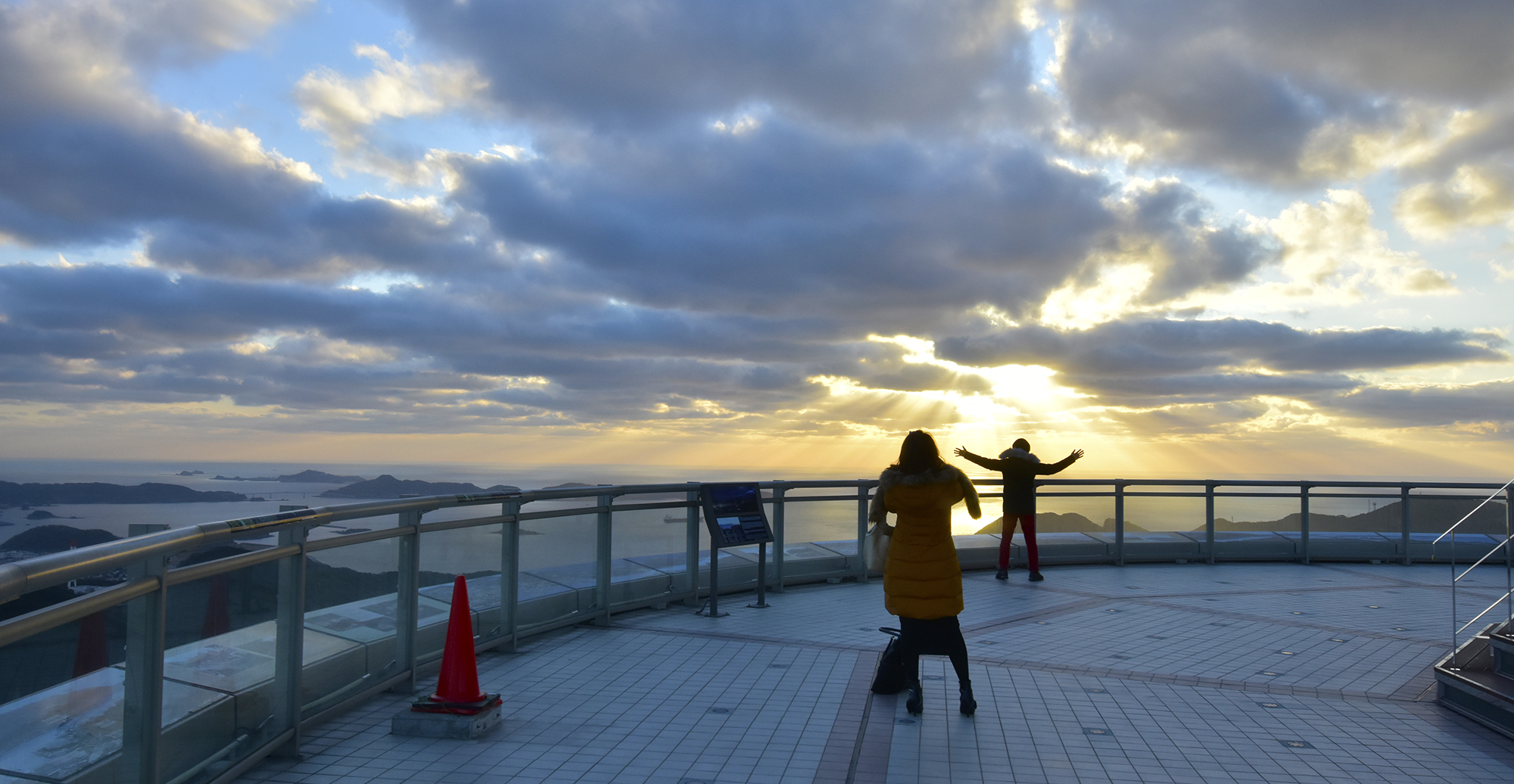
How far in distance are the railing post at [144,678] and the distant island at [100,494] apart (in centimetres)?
3950

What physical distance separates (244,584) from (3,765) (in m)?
1.70

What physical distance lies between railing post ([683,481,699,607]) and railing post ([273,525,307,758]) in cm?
493

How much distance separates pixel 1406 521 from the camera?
14.9 metres

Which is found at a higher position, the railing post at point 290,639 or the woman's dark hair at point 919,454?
the woman's dark hair at point 919,454

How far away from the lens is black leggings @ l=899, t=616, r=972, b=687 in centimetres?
563

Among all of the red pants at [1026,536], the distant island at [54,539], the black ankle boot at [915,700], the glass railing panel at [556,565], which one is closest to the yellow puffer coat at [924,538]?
the black ankle boot at [915,700]

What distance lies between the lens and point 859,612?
9.47 meters

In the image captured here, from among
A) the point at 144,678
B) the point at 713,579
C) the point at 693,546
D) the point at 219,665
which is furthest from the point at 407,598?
the point at 693,546

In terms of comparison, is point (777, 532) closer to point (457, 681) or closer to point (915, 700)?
point (915, 700)

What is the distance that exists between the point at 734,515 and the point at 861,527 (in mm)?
3066

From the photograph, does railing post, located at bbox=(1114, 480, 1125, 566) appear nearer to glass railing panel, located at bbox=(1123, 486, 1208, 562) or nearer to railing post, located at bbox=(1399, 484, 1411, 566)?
glass railing panel, located at bbox=(1123, 486, 1208, 562)

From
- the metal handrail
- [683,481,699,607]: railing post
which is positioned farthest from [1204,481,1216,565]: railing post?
[683,481,699,607]: railing post

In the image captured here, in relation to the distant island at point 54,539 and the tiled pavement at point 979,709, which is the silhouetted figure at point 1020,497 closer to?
the tiled pavement at point 979,709

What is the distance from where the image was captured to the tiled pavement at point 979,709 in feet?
15.5
